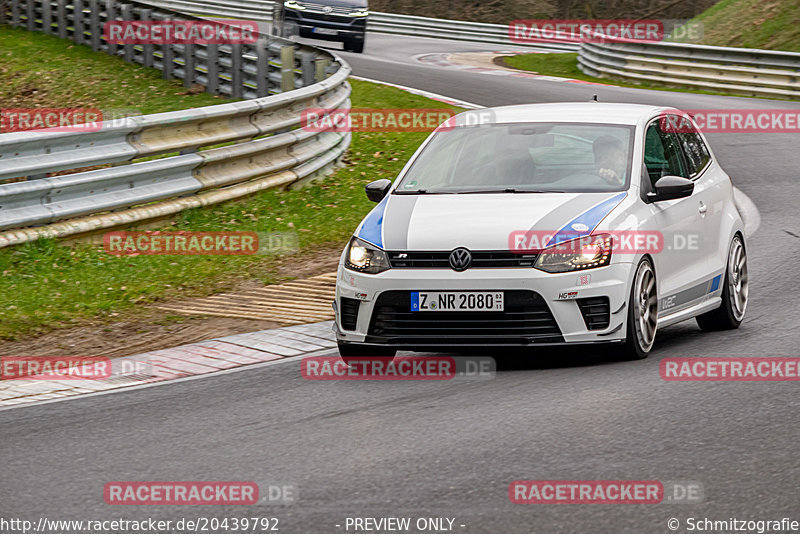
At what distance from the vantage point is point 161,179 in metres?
12.1

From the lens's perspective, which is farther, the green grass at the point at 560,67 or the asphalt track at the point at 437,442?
the green grass at the point at 560,67

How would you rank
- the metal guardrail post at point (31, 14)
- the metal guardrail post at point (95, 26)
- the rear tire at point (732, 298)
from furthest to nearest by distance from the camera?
1. the metal guardrail post at point (31, 14)
2. the metal guardrail post at point (95, 26)
3. the rear tire at point (732, 298)

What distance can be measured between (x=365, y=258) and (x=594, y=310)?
55.4 inches

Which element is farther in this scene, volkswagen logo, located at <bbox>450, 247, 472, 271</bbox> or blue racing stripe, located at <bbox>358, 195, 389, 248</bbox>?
blue racing stripe, located at <bbox>358, 195, 389, 248</bbox>

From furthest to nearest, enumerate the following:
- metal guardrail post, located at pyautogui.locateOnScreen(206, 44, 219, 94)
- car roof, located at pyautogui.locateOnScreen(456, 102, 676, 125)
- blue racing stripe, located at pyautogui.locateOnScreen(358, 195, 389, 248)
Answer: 1. metal guardrail post, located at pyautogui.locateOnScreen(206, 44, 219, 94)
2. car roof, located at pyautogui.locateOnScreen(456, 102, 676, 125)
3. blue racing stripe, located at pyautogui.locateOnScreen(358, 195, 389, 248)

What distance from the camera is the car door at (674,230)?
8.29m

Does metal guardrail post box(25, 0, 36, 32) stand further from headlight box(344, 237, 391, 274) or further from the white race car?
headlight box(344, 237, 391, 274)

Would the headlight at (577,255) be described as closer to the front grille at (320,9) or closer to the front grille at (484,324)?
the front grille at (484,324)

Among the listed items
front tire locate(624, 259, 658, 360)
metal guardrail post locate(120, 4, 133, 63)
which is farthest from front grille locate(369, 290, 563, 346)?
metal guardrail post locate(120, 4, 133, 63)

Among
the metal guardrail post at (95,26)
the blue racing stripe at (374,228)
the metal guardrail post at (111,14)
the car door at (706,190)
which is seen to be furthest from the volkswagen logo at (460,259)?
the metal guardrail post at (95,26)

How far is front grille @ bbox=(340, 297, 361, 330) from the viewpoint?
7.84 metres

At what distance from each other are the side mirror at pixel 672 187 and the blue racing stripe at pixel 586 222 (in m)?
0.33

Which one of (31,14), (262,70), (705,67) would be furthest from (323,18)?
(262,70)

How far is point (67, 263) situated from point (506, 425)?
5.41 m
